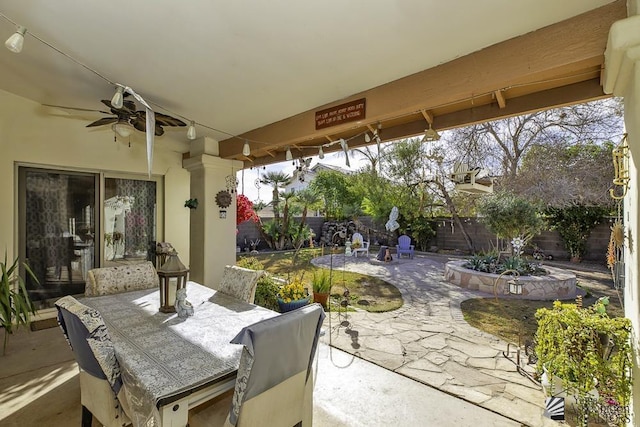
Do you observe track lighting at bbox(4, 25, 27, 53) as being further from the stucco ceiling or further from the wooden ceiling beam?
the wooden ceiling beam

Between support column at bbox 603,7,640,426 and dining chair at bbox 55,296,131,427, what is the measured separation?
8.94 feet

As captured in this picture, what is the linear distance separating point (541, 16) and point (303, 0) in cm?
146

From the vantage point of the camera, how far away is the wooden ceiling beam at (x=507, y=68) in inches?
73.3

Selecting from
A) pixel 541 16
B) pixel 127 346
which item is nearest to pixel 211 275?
pixel 127 346

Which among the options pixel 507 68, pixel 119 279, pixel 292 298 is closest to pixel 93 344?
pixel 119 279

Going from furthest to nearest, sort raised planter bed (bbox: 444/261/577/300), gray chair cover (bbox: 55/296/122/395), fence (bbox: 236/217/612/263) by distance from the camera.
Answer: fence (bbox: 236/217/612/263), raised planter bed (bbox: 444/261/577/300), gray chair cover (bbox: 55/296/122/395)

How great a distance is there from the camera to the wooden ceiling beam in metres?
1.86

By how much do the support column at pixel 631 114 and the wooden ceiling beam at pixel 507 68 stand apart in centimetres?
18

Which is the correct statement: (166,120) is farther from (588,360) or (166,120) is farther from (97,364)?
(588,360)

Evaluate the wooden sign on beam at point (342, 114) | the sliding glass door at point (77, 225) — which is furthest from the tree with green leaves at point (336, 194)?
the wooden sign on beam at point (342, 114)

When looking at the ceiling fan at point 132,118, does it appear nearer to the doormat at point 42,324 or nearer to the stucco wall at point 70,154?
the stucco wall at point 70,154

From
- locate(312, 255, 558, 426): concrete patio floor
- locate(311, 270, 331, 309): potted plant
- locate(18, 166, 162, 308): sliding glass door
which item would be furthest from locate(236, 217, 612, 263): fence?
locate(311, 270, 331, 309): potted plant

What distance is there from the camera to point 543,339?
224 cm

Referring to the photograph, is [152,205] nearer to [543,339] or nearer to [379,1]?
[379,1]
